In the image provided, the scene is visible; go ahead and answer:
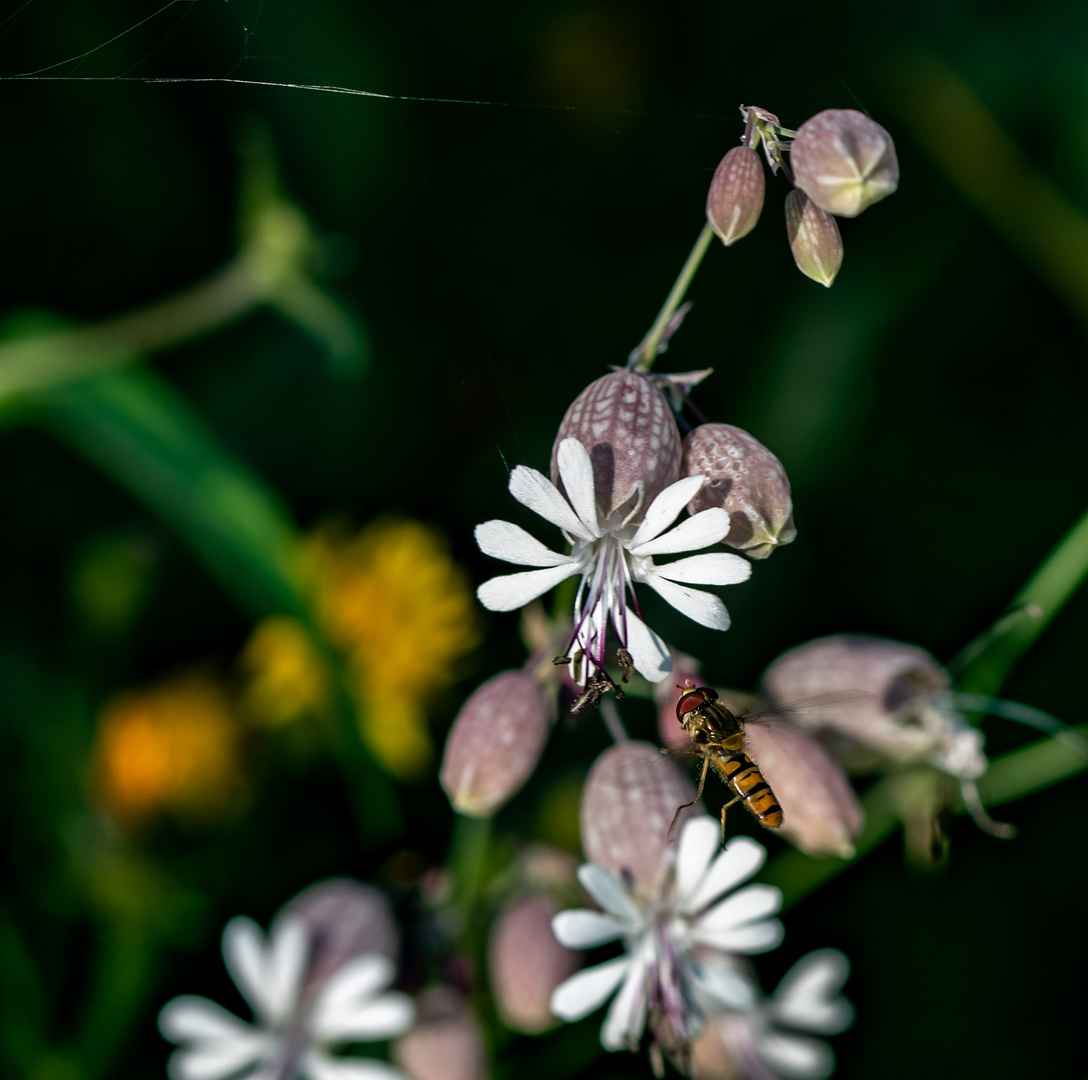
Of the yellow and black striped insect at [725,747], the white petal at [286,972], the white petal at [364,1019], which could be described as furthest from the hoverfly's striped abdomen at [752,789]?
the white petal at [286,972]

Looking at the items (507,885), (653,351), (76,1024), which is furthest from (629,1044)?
(76,1024)

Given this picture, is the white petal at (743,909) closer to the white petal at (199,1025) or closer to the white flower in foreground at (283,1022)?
the white flower in foreground at (283,1022)

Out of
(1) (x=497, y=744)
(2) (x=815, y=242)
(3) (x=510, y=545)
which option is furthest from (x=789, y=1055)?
(2) (x=815, y=242)

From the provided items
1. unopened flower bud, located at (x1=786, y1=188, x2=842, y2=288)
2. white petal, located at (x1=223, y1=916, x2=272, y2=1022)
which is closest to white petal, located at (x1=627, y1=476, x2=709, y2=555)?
unopened flower bud, located at (x1=786, y1=188, x2=842, y2=288)

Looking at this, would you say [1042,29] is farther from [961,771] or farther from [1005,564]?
[961,771]

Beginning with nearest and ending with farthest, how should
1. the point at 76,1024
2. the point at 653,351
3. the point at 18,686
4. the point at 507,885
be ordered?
the point at 653,351 → the point at 507,885 → the point at 76,1024 → the point at 18,686
